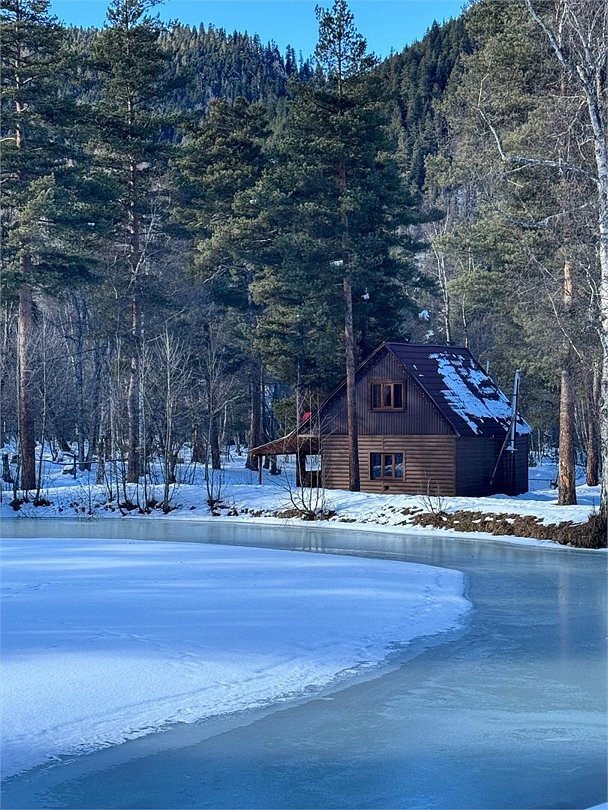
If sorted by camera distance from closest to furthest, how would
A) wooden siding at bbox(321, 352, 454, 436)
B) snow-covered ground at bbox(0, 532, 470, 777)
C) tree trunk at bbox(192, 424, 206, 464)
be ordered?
1. snow-covered ground at bbox(0, 532, 470, 777)
2. wooden siding at bbox(321, 352, 454, 436)
3. tree trunk at bbox(192, 424, 206, 464)

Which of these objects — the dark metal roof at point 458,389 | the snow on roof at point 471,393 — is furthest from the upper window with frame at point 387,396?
the snow on roof at point 471,393

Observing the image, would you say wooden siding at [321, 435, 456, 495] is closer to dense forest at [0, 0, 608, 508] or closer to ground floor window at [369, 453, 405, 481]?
A: ground floor window at [369, 453, 405, 481]

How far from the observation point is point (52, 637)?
12.8 meters

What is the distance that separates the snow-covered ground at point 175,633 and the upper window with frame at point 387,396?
66.3 ft

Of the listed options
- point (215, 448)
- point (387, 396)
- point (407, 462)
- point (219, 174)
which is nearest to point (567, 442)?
point (407, 462)

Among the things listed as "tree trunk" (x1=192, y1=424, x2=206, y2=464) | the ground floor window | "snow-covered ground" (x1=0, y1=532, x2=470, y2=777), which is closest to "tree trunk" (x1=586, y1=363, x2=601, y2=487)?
the ground floor window

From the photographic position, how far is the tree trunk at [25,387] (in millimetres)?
40625

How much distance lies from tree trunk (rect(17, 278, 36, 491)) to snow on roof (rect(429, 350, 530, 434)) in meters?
17.1

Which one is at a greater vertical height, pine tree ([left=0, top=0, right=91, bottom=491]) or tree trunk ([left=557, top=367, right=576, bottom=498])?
pine tree ([left=0, top=0, right=91, bottom=491])

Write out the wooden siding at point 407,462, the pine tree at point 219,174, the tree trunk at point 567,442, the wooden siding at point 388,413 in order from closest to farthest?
1. the tree trunk at point 567,442
2. the wooden siding at point 407,462
3. the wooden siding at point 388,413
4. the pine tree at point 219,174

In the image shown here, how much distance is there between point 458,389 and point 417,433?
310cm

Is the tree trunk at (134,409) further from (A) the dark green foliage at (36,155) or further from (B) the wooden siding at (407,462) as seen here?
(B) the wooden siding at (407,462)

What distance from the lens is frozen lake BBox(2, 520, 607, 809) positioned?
8016mm

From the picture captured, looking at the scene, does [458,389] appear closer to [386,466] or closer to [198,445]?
[386,466]
